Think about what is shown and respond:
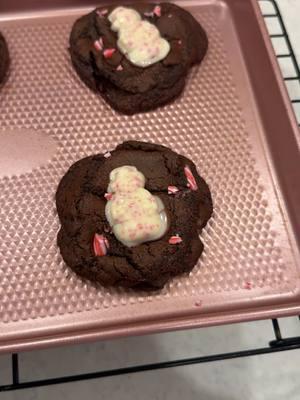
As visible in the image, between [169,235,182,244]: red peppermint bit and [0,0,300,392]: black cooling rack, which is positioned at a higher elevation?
[169,235,182,244]: red peppermint bit

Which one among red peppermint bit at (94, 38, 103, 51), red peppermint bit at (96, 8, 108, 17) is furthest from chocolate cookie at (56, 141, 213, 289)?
red peppermint bit at (96, 8, 108, 17)

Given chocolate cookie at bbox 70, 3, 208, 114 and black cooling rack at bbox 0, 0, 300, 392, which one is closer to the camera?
black cooling rack at bbox 0, 0, 300, 392

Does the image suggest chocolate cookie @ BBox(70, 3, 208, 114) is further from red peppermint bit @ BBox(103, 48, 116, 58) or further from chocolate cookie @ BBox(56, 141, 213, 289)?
chocolate cookie @ BBox(56, 141, 213, 289)

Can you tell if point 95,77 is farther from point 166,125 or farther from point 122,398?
point 122,398

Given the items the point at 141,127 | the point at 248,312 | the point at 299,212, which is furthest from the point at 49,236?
the point at 299,212

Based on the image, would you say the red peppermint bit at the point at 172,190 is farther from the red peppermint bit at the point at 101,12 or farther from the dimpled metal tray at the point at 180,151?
the red peppermint bit at the point at 101,12

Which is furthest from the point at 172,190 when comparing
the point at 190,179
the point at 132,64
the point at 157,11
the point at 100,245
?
the point at 157,11

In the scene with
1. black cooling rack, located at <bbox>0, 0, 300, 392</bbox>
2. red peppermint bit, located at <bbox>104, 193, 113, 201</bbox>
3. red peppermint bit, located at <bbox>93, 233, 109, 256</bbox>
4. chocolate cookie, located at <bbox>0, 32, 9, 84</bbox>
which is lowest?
black cooling rack, located at <bbox>0, 0, 300, 392</bbox>
